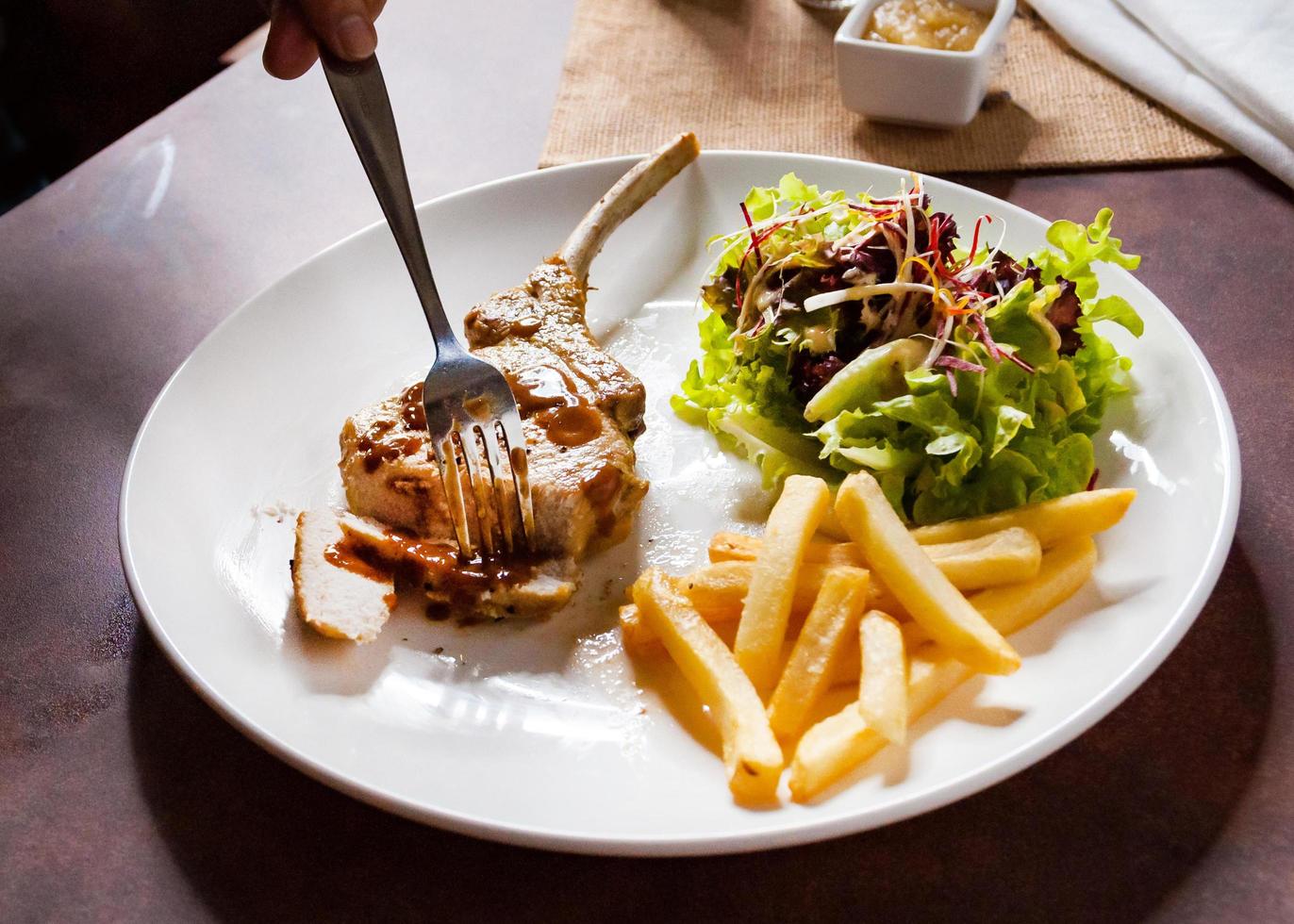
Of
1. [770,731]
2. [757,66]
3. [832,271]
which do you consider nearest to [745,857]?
[770,731]

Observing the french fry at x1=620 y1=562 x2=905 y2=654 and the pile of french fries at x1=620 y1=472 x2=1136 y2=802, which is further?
the french fry at x1=620 y1=562 x2=905 y2=654

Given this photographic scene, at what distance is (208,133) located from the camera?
14.3 ft

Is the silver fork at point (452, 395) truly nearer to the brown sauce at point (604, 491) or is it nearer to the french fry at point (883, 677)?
the brown sauce at point (604, 491)

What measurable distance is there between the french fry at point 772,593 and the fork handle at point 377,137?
105cm

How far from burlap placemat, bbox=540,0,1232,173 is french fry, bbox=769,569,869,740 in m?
2.21

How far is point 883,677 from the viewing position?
1.88 m

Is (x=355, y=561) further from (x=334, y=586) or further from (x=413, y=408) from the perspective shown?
(x=413, y=408)

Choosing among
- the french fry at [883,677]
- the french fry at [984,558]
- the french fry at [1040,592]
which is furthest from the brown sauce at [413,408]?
the french fry at [1040,592]

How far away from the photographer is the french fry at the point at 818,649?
199 centimetres

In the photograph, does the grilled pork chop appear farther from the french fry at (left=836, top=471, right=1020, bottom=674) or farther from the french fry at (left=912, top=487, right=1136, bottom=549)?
the french fry at (left=912, top=487, right=1136, bottom=549)

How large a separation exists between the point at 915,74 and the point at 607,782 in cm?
281

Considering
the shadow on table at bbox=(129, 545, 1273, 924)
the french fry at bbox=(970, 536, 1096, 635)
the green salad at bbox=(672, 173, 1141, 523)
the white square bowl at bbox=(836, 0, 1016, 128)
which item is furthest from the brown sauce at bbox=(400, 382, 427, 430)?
the white square bowl at bbox=(836, 0, 1016, 128)

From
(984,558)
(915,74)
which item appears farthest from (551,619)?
(915,74)

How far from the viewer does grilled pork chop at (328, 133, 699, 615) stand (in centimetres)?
246
